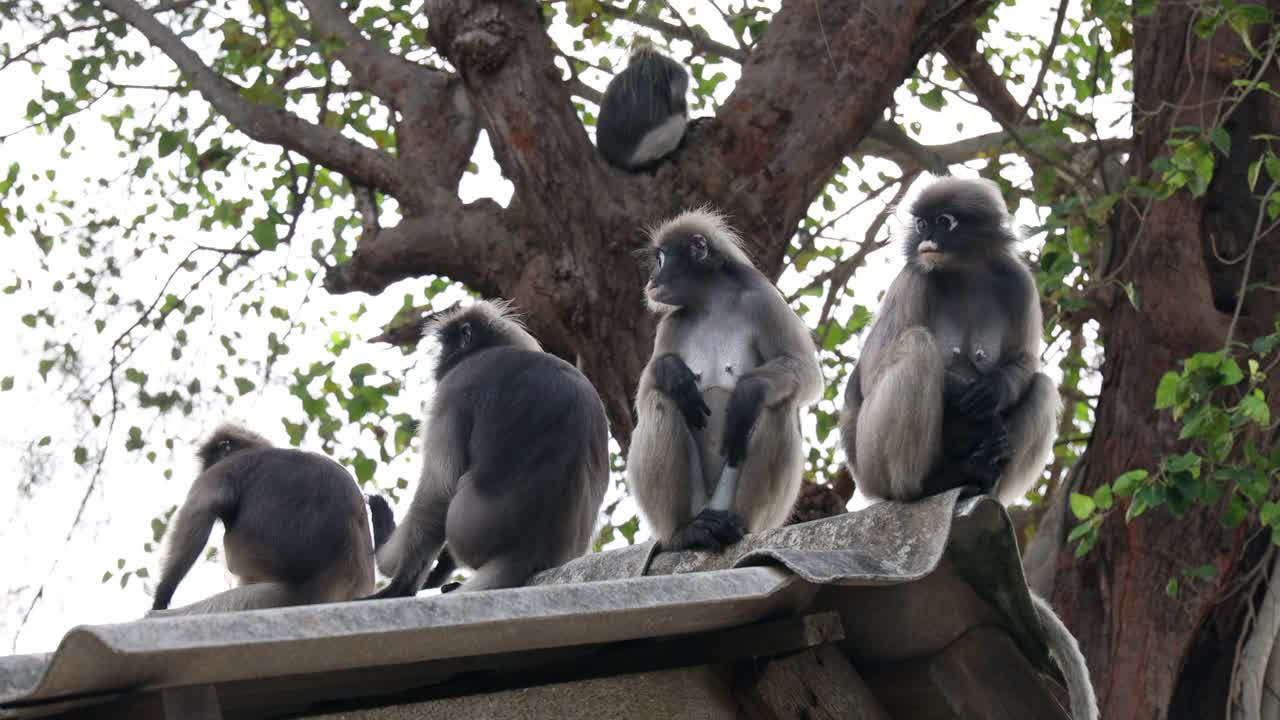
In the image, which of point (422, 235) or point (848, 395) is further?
point (422, 235)

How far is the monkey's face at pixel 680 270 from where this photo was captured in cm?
450

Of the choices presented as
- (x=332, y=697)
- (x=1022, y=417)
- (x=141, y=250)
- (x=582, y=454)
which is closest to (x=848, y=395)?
(x=1022, y=417)

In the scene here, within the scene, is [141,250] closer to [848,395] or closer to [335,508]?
[335,508]

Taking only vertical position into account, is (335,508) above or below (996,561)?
above

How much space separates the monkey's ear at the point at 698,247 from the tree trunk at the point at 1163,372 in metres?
1.55

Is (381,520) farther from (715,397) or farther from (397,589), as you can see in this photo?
(715,397)

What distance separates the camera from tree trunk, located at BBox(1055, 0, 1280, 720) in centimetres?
521

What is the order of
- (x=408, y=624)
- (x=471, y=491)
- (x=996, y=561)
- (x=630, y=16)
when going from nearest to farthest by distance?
(x=408, y=624) → (x=996, y=561) → (x=471, y=491) → (x=630, y=16)

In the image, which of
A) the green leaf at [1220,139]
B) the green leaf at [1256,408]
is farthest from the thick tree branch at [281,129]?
the green leaf at [1256,408]

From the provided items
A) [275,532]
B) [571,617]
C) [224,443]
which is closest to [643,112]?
[224,443]

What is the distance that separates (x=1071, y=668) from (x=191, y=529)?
3.08m

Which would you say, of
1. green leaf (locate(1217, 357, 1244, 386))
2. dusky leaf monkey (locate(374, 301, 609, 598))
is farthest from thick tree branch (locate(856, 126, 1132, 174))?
dusky leaf monkey (locate(374, 301, 609, 598))

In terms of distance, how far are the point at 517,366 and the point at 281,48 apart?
290 centimetres

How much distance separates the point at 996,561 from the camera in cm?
262
